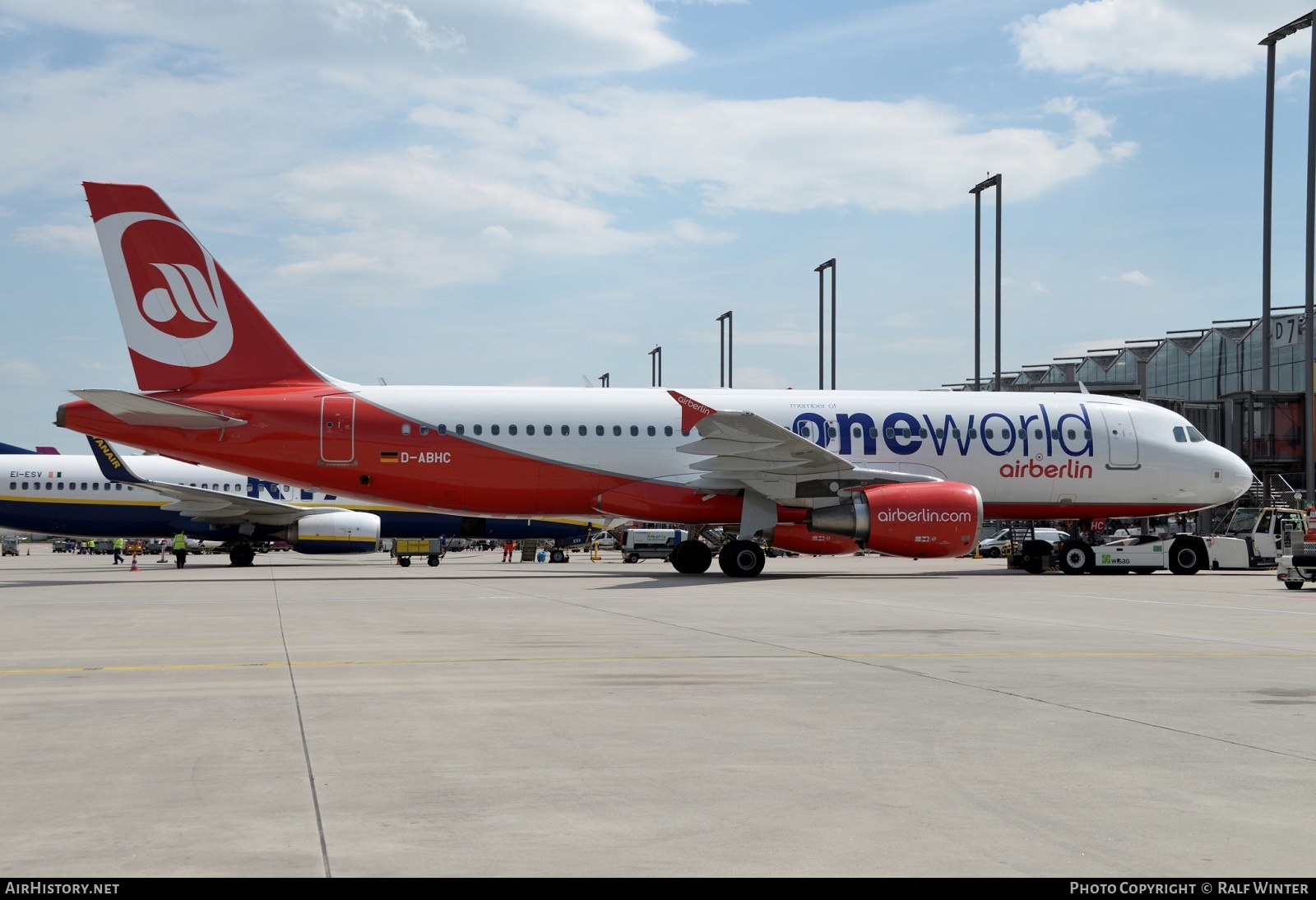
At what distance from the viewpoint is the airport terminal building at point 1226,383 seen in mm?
42188

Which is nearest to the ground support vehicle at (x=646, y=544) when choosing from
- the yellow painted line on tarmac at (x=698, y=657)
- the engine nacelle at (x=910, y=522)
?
the engine nacelle at (x=910, y=522)

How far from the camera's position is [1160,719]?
22.8 ft

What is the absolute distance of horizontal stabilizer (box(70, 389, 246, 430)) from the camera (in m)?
23.1

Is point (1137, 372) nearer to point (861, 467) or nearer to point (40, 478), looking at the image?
point (861, 467)

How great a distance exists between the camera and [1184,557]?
95.2 ft

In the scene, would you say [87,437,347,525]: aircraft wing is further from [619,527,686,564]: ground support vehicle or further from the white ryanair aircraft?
[619,527,686,564]: ground support vehicle

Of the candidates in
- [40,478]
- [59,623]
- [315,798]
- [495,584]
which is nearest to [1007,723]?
[315,798]

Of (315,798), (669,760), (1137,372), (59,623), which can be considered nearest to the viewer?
(315,798)

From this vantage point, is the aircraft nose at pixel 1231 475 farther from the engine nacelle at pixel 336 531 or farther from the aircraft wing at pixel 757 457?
the engine nacelle at pixel 336 531

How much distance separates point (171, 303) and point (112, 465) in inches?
713

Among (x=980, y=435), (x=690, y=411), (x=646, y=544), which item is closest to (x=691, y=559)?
(x=690, y=411)

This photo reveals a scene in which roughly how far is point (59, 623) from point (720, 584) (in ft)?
39.3

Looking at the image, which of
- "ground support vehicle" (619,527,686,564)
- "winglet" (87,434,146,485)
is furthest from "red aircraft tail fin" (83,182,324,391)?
"ground support vehicle" (619,527,686,564)

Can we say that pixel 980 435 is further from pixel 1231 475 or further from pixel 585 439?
pixel 585 439
